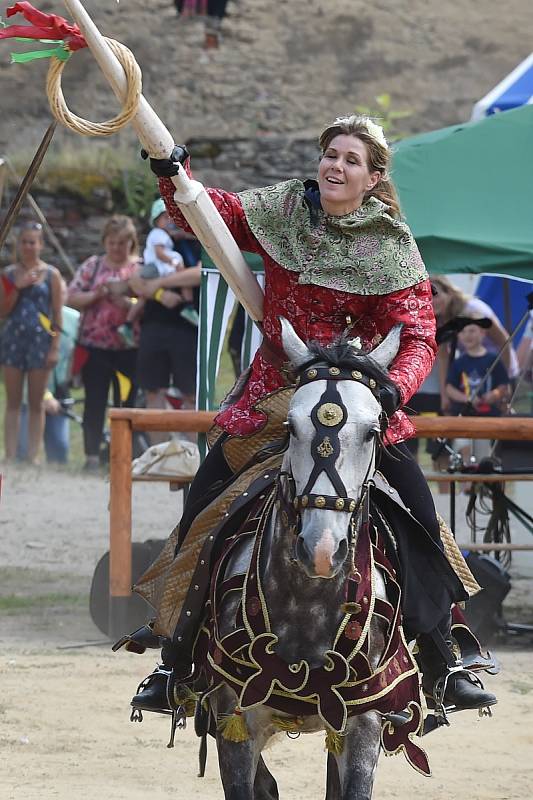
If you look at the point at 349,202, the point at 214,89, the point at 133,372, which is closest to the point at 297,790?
the point at 349,202

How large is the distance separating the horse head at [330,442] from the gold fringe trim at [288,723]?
2.19 feet

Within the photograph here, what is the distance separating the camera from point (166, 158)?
441 centimetres

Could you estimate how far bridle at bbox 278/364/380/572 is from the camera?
143 inches

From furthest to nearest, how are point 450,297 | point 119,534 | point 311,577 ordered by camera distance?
1. point 450,297
2. point 119,534
3. point 311,577

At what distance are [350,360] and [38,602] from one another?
5539 mm

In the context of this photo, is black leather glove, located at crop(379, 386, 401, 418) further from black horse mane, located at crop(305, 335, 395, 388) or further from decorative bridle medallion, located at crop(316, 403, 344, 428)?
decorative bridle medallion, located at crop(316, 403, 344, 428)

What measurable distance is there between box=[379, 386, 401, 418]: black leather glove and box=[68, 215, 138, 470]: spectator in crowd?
357 inches

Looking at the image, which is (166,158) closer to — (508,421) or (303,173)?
(508,421)

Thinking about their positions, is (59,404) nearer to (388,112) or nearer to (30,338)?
(30,338)

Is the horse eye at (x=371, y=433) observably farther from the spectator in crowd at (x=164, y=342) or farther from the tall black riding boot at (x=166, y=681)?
the spectator in crowd at (x=164, y=342)

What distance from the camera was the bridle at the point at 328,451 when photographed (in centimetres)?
364

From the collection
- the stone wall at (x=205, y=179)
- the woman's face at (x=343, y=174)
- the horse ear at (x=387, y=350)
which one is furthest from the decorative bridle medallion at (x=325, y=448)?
the stone wall at (x=205, y=179)

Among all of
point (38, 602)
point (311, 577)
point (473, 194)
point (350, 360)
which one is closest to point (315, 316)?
point (350, 360)

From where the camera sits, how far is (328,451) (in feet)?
12.1
